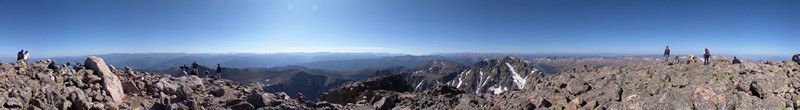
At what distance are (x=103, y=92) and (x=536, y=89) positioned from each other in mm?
33406

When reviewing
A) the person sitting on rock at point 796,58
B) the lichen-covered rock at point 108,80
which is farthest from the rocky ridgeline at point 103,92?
the person sitting on rock at point 796,58

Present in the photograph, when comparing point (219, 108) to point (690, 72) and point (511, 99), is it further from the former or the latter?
point (690, 72)

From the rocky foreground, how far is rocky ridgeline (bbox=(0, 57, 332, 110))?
0.06 metres

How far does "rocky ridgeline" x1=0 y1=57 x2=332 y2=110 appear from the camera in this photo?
25312mm

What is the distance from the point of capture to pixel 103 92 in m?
31.3

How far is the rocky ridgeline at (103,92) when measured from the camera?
25.3 m

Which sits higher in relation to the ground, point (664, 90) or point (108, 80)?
point (108, 80)

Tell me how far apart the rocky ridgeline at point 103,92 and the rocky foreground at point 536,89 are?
0.06 m

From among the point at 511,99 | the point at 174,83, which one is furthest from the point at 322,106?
the point at 511,99

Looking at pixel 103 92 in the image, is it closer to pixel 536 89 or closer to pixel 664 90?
pixel 536 89

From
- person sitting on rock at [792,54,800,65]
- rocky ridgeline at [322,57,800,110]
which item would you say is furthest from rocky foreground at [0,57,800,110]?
person sitting on rock at [792,54,800,65]

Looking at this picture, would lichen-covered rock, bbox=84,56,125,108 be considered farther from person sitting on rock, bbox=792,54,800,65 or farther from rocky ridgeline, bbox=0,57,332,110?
person sitting on rock, bbox=792,54,800,65

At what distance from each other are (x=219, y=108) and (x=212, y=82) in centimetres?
1278

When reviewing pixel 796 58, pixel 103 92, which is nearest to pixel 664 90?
pixel 796 58
